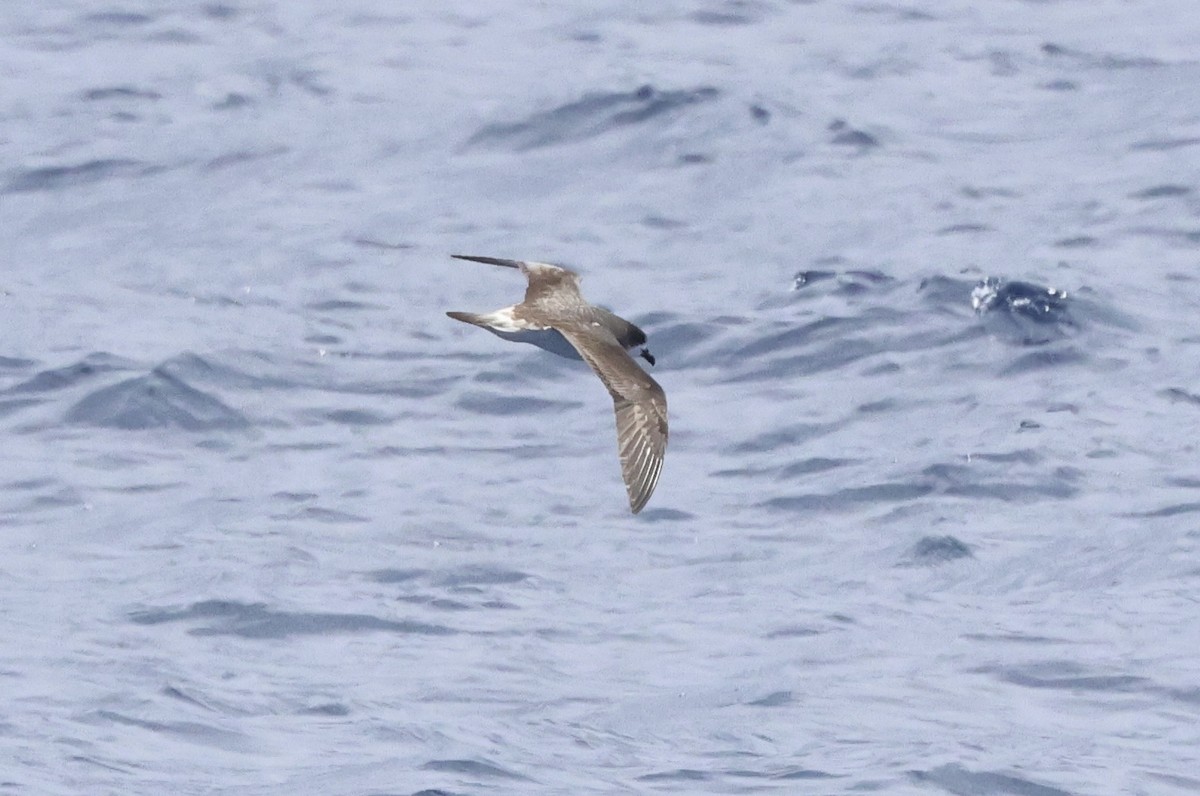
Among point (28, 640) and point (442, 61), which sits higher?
point (442, 61)

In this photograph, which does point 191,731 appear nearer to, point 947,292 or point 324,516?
point 324,516

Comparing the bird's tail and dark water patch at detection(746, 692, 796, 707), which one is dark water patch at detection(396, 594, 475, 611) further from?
the bird's tail

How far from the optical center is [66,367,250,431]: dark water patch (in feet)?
43.9

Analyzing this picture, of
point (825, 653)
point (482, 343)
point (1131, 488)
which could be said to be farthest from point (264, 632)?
point (1131, 488)

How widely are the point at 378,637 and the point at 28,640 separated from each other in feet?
5.45

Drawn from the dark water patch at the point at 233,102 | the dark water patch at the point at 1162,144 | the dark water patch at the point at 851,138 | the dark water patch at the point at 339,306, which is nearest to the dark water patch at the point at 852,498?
the dark water patch at the point at 339,306

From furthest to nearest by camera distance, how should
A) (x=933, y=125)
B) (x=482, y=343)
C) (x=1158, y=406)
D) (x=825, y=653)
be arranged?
(x=933, y=125) → (x=482, y=343) → (x=1158, y=406) → (x=825, y=653)

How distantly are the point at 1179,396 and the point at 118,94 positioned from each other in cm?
912

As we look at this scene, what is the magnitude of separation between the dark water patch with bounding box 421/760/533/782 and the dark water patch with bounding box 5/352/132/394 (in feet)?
16.1

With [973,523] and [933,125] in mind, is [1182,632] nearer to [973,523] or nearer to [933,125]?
[973,523]

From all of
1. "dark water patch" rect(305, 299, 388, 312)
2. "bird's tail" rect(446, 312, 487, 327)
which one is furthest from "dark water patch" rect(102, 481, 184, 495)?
"bird's tail" rect(446, 312, 487, 327)

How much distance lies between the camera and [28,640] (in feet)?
36.1

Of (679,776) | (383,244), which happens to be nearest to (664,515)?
(679,776)

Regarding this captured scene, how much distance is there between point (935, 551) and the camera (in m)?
11.7
